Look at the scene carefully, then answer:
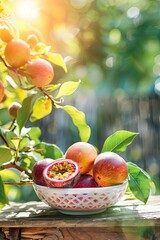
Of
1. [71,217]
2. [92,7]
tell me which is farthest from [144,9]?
[71,217]

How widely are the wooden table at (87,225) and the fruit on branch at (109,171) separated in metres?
0.06

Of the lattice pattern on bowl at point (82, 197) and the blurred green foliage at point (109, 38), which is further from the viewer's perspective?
the blurred green foliage at point (109, 38)

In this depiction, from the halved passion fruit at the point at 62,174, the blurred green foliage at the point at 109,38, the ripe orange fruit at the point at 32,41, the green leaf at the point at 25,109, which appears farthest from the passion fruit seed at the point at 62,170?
the blurred green foliage at the point at 109,38

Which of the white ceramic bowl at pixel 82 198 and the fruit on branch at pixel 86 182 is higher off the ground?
the fruit on branch at pixel 86 182

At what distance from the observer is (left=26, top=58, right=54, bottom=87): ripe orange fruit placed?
2.70 ft

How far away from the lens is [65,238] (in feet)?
2.58

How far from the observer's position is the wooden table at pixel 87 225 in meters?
0.74

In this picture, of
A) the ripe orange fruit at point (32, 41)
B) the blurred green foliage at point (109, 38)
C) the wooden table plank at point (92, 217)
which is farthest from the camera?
the blurred green foliage at point (109, 38)

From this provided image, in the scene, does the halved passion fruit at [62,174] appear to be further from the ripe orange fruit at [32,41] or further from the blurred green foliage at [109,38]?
the blurred green foliage at [109,38]

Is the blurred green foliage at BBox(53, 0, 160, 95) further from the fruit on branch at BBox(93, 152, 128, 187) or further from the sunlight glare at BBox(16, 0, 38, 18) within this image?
the fruit on branch at BBox(93, 152, 128, 187)

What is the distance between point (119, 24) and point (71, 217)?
0.87 m

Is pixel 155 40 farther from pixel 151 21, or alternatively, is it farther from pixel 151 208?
pixel 151 208

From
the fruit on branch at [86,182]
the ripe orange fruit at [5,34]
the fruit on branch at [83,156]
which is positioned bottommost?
the fruit on branch at [86,182]

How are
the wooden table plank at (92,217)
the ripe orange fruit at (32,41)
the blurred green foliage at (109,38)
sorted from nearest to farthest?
the wooden table plank at (92,217) → the ripe orange fruit at (32,41) → the blurred green foliage at (109,38)
